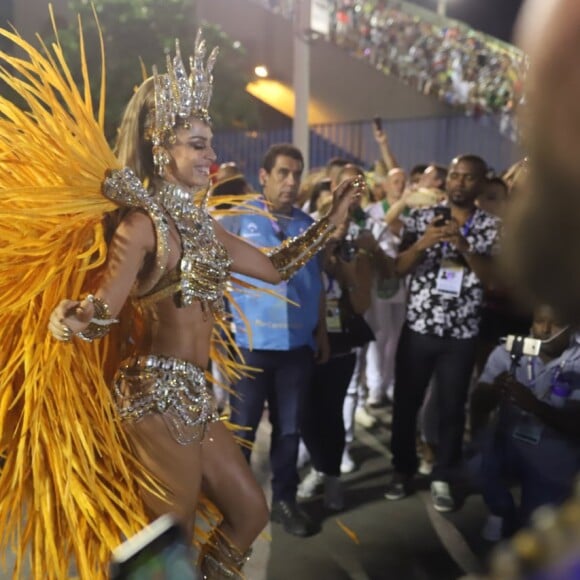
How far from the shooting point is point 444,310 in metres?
3.83

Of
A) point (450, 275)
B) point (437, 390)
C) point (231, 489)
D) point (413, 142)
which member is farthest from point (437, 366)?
point (413, 142)

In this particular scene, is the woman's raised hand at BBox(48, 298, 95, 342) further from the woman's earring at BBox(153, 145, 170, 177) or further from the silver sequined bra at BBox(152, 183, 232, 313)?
the woman's earring at BBox(153, 145, 170, 177)

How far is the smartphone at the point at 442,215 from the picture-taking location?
372 cm

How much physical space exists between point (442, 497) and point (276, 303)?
4.50 feet

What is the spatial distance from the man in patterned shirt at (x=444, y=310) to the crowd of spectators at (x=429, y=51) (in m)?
6.98

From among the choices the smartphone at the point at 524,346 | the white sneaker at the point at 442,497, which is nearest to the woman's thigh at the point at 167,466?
the smartphone at the point at 524,346

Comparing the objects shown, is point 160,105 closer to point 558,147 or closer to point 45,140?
point 45,140

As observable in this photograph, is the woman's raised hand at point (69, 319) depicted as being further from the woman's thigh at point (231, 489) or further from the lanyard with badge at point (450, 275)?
the lanyard with badge at point (450, 275)

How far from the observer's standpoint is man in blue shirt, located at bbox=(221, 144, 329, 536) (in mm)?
→ 3553

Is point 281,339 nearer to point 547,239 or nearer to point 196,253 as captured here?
point 196,253

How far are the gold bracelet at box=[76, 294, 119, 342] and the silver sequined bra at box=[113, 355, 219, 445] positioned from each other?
210mm

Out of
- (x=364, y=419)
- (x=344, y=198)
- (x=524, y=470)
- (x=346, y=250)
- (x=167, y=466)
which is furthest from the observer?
(x=364, y=419)

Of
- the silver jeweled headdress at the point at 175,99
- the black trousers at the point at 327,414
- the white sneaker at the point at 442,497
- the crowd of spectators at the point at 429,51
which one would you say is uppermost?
the crowd of spectators at the point at 429,51

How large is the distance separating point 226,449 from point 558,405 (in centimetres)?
151
